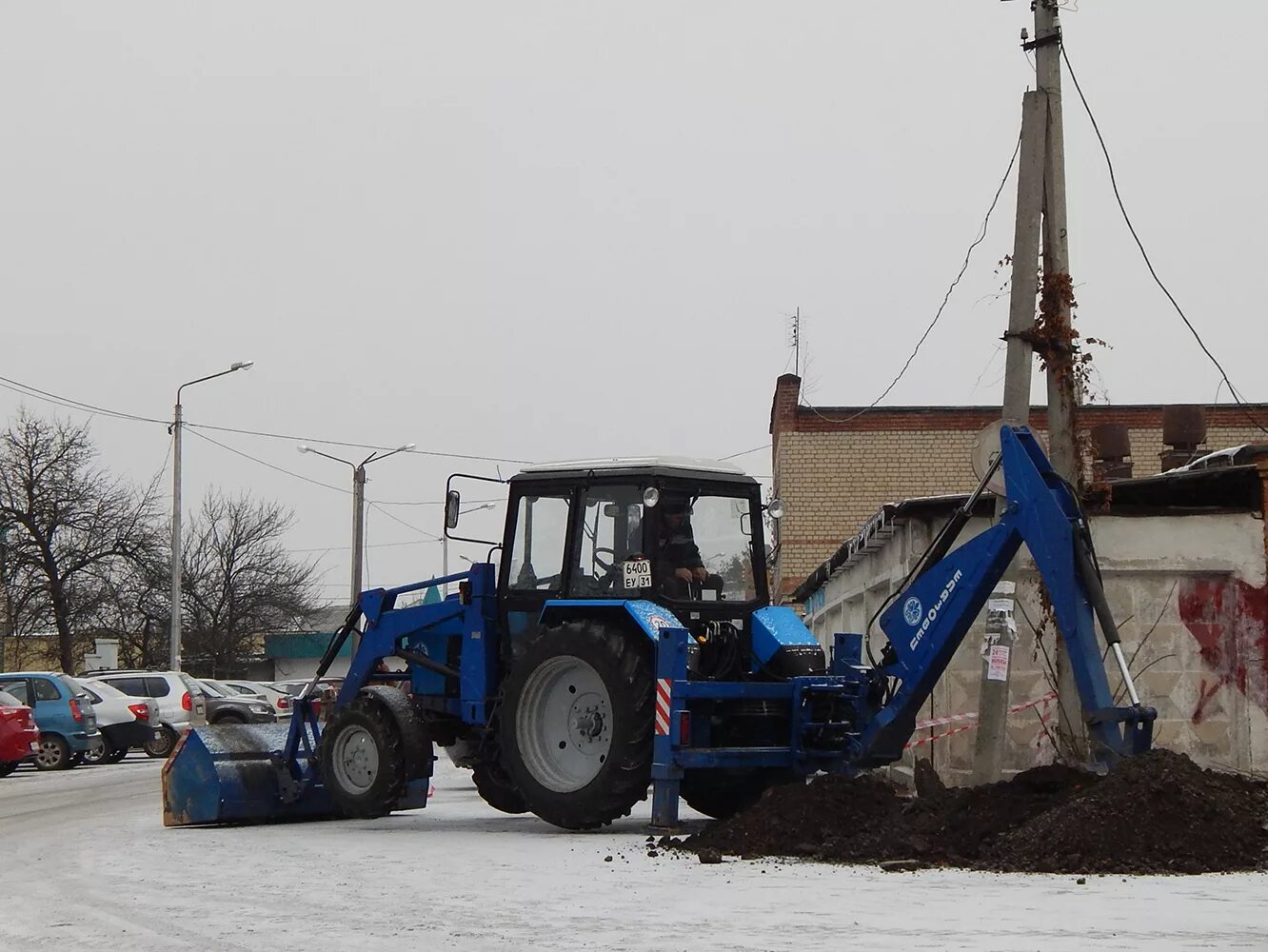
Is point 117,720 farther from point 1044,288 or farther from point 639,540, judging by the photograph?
point 1044,288

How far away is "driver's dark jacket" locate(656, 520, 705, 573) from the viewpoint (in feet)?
40.3

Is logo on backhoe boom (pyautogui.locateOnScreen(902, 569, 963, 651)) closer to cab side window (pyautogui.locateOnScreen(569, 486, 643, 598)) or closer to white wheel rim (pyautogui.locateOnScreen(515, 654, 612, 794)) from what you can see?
cab side window (pyautogui.locateOnScreen(569, 486, 643, 598))

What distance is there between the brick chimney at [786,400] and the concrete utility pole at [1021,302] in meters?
15.9

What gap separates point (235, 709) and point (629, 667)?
20.5 meters

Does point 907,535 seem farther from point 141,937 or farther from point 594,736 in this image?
point 141,937

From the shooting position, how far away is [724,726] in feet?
38.6

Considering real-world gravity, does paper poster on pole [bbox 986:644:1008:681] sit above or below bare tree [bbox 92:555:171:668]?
below

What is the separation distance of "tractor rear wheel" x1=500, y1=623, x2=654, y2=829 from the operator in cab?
60 centimetres

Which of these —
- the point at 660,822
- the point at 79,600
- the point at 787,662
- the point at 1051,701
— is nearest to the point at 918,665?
the point at 787,662

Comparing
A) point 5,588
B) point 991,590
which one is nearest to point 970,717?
point 991,590

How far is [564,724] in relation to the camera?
12.1m

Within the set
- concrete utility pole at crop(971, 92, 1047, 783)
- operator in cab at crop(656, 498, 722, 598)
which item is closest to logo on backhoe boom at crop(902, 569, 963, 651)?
concrete utility pole at crop(971, 92, 1047, 783)

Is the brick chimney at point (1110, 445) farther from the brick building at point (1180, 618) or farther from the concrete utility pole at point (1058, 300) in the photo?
the concrete utility pole at point (1058, 300)

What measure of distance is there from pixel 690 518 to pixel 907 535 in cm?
466
